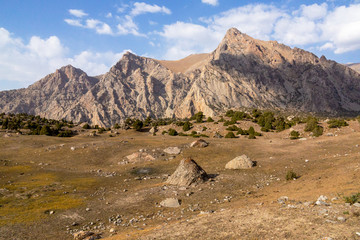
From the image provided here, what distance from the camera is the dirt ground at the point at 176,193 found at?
10.0 m

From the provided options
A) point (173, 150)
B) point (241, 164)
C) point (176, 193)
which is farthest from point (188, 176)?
point (173, 150)

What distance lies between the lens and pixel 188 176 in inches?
837

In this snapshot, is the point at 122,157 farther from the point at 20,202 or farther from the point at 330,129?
the point at 330,129

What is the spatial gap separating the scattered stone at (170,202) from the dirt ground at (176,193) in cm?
50

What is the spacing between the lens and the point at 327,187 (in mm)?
15328

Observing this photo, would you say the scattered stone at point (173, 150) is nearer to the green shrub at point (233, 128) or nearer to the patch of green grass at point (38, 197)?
the patch of green grass at point (38, 197)

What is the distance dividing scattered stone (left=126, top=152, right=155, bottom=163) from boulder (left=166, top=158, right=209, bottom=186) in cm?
1161

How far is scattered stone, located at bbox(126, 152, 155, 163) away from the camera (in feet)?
108

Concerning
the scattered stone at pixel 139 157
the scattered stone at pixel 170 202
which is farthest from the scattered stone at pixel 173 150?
the scattered stone at pixel 170 202

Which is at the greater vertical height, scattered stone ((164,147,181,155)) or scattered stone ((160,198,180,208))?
scattered stone ((164,147,181,155))

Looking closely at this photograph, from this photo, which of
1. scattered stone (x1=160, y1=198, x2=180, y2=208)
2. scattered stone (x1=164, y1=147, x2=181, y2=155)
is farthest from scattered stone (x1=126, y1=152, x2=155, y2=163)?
scattered stone (x1=160, y1=198, x2=180, y2=208)

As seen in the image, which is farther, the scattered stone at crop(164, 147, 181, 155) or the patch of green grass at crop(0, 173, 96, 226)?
the scattered stone at crop(164, 147, 181, 155)

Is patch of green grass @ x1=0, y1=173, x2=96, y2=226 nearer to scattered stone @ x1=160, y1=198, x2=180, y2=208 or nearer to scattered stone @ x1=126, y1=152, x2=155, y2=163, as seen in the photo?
scattered stone @ x1=160, y1=198, x2=180, y2=208

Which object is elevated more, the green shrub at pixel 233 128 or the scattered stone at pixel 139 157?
the green shrub at pixel 233 128
